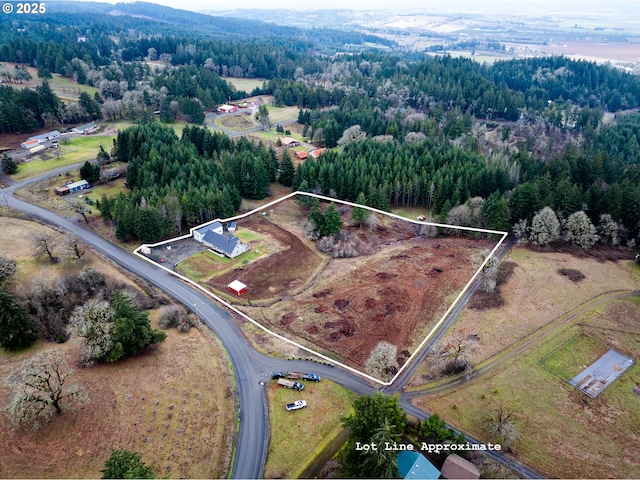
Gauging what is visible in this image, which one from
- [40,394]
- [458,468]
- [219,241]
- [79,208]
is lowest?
[219,241]

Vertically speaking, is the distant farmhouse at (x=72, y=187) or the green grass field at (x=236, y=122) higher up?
the green grass field at (x=236, y=122)

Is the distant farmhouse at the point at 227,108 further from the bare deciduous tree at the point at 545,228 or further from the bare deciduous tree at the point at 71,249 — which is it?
the bare deciduous tree at the point at 545,228

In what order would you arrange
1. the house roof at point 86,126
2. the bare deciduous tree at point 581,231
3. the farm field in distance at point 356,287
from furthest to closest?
the house roof at point 86,126 < the bare deciduous tree at point 581,231 < the farm field in distance at point 356,287

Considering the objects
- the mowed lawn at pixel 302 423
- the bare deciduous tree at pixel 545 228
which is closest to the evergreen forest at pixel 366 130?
the bare deciduous tree at pixel 545 228

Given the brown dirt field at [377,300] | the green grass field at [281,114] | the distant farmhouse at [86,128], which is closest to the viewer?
the brown dirt field at [377,300]

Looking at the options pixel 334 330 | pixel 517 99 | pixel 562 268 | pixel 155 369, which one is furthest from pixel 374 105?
pixel 155 369

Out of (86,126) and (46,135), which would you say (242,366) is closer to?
(46,135)

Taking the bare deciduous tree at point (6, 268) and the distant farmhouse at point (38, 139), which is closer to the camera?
the bare deciduous tree at point (6, 268)

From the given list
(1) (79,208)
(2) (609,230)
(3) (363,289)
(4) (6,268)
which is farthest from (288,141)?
(2) (609,230)
